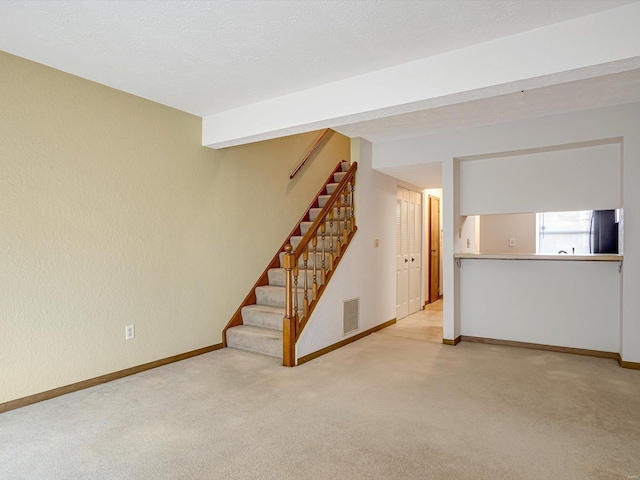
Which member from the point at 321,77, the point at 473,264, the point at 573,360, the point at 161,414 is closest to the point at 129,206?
the point at 161,414

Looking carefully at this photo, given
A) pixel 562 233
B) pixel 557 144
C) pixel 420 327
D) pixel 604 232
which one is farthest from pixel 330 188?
pixel 604 232

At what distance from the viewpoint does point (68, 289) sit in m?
2.98

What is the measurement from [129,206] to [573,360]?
442cm

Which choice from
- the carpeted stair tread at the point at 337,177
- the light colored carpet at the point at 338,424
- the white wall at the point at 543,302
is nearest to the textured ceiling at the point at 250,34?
the light colored carpet at the point at 338,424

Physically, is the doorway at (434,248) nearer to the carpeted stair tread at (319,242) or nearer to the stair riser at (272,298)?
the carpeted stair tread at (319,242)

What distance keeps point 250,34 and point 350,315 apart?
3196 mm

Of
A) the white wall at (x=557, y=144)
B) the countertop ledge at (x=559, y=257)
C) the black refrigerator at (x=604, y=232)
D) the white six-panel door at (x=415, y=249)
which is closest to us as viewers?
the white wall at (x=557, y=144)

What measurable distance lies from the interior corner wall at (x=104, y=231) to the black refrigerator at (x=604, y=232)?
3988 millimetres

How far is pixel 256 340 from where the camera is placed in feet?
13.3

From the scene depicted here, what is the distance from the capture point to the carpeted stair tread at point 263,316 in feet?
13.8

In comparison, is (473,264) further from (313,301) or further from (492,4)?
(492,4)

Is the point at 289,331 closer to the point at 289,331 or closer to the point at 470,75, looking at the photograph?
the point at 289,331

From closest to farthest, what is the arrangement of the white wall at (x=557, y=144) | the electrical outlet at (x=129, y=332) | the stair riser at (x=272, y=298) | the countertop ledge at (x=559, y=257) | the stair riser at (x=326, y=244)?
the electrical outlet at (x=129, y=332)
the white wall at (x=557, y=144)
the countertop ledge at (x=559, y=257)
the stair riser at (x=272, y=298)
the stair riser at (x=326, y=244)

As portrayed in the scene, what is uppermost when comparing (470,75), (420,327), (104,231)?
(470,75)
